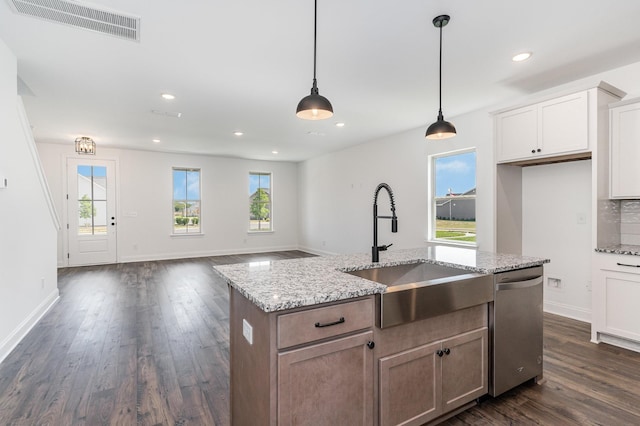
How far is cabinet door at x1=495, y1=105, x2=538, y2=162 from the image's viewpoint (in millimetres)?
3463

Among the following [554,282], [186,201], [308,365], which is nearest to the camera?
[308,365]

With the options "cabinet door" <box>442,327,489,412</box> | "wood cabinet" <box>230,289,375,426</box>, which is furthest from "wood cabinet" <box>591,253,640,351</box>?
"wood cabinet" <box>230,289,375,426</box>

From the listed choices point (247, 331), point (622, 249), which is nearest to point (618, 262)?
point (622, 249)

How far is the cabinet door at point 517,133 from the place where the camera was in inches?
136

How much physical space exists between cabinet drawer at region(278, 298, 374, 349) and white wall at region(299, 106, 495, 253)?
315cm

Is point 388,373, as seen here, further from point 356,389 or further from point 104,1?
point 104,1

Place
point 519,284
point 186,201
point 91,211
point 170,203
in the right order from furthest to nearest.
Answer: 1. point 186,201
2. point 170,203
3. point 91,211
4. point 519,284

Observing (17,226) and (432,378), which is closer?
(432,378)

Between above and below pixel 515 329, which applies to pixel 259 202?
above

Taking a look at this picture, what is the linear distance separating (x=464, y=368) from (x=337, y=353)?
97 centimetres

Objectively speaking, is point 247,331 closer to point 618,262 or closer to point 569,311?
point 618,262

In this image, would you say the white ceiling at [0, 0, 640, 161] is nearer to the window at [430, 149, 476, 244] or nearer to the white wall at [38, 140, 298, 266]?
the window at [430, 149, 476, 244]

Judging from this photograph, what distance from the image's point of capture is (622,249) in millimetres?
2951

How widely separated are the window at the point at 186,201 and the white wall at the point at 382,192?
9.58ft
